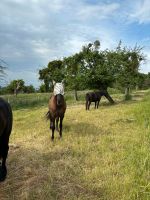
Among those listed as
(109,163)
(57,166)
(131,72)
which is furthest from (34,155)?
(131,72)

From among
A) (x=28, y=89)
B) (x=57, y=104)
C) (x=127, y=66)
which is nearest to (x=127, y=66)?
(x=127, y=66)

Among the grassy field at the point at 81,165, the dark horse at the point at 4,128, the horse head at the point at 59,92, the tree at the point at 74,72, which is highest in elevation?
the tree at the point at 74,72

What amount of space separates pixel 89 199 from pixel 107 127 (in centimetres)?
780

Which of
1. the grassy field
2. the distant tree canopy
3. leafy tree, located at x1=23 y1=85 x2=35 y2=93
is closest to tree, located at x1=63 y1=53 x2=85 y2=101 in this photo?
the distant tree canopy

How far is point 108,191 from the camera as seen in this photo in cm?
617

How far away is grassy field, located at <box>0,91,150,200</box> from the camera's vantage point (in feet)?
20.4

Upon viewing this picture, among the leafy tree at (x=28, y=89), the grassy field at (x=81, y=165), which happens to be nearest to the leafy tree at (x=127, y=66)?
the grassy field at (x=81, y=165)

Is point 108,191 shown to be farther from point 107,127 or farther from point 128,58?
point 128,58

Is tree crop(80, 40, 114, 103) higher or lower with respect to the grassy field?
higher

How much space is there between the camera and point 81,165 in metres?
7.96

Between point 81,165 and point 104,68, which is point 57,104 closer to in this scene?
point 81,165

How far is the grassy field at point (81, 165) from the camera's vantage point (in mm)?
6219

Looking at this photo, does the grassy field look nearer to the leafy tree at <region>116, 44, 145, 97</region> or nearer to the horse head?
the horse head

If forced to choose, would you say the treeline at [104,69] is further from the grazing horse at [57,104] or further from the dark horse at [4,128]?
the dark horse at [4,128]
